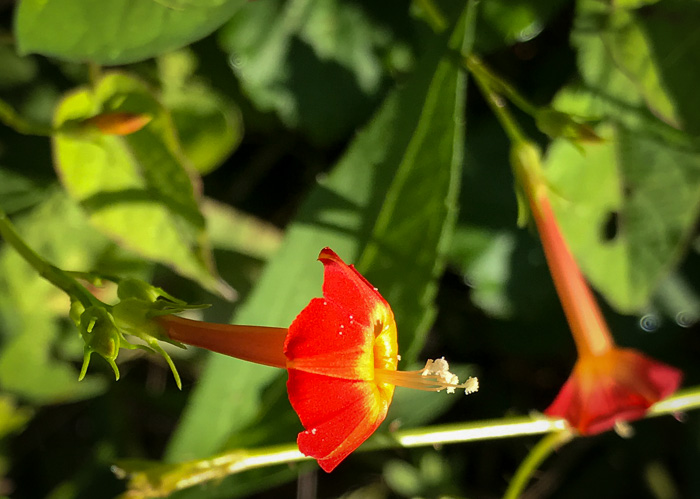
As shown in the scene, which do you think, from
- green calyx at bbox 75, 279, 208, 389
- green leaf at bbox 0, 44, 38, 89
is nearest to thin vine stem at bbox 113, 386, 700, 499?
green calyx at bbox 75, 279, 208, 389

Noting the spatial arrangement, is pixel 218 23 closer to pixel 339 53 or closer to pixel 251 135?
pixel 339 53

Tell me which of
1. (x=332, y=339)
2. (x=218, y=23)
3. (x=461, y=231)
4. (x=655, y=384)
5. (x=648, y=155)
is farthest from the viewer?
(x=461, y=231)

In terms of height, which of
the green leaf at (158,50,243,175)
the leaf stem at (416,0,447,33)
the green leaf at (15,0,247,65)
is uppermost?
the leaf stem at (416,0,447,33)

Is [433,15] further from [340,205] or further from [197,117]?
[197,117]

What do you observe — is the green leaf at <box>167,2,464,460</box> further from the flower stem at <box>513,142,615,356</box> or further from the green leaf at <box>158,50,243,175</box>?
the green leaf at <box>158,50,243,175</box>

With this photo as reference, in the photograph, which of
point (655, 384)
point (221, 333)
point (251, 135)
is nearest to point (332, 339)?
point (221, 333)

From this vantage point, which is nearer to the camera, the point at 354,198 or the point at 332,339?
the point at 332,339

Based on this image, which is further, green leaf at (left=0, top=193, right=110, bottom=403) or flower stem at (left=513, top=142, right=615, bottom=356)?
green leaf at (left=0, top=193, right=110, bottom=403)
